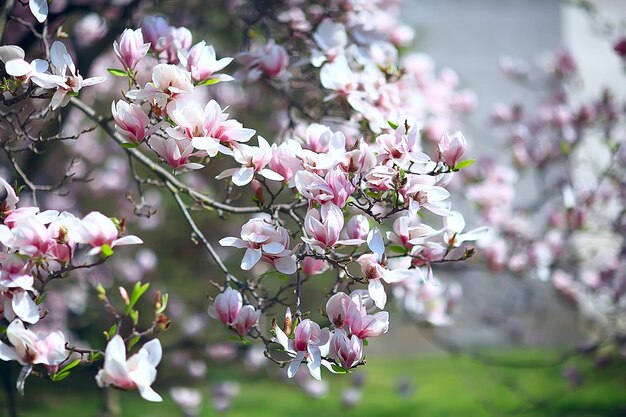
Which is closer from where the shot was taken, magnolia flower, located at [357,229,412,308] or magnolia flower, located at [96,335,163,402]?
magnolia flower, located at [96,335,163,402]

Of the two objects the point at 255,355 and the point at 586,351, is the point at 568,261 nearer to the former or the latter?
the point at 586,351

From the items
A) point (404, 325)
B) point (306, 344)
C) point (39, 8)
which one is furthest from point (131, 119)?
point (404, 325)

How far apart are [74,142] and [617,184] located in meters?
3.82

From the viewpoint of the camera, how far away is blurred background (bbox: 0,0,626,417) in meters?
4.57

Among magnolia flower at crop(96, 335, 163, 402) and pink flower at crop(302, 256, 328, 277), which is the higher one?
magnolia flower at crop(96, 335, 163, 402)

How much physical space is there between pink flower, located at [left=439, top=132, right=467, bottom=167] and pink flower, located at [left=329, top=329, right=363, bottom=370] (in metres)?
0.48

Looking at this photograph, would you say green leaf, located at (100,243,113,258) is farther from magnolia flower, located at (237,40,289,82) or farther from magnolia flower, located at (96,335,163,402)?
magnolia flower, located at (237,40,289,82)

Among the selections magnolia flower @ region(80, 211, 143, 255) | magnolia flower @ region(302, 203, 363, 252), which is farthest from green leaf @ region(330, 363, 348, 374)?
magnolia flower @ region(80, 211, 143, 255)

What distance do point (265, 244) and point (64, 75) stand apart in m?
0.61

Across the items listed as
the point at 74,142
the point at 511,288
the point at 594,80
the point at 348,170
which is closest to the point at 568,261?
the point at 348,170

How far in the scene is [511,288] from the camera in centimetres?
971

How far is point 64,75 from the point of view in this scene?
5.53 ft

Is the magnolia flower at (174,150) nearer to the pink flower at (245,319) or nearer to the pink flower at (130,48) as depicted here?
the pink flower at (130,48)

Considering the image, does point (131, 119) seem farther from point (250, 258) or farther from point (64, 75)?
point (250, 258)
